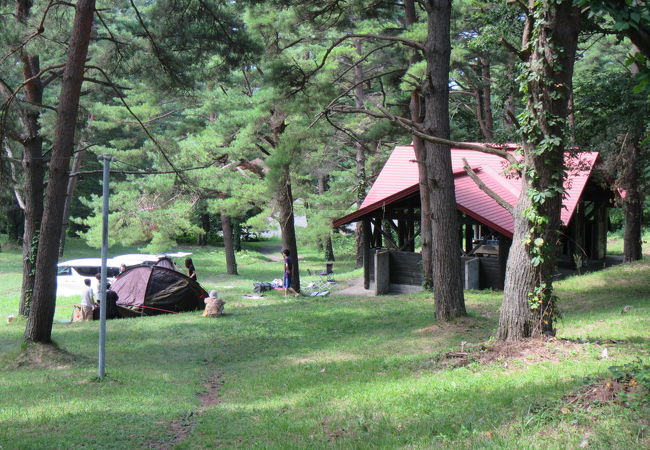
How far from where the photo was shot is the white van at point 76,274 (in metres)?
26.1

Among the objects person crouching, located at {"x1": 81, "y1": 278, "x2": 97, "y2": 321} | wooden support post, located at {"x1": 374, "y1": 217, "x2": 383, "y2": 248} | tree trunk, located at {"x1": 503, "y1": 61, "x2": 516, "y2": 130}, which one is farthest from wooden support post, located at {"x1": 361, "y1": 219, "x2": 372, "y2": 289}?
person crouching, located at {"x1": 81, "y1": 278, "x2": 97, "y2": 321}

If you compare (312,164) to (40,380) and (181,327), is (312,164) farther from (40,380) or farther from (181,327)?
(40,380)

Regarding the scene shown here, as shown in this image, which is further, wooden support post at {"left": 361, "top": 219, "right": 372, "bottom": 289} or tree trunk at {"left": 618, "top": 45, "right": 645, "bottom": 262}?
wooden support post at {"left": 361, "top": 219, "right": 372, "bottom": 289}

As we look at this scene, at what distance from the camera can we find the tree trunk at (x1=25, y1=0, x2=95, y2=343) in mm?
10891

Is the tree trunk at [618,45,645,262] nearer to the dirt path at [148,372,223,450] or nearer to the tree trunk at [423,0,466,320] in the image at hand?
the tree trunk at [423,0,466,320]

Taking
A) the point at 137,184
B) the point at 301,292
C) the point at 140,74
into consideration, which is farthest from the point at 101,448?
the point at 137,184

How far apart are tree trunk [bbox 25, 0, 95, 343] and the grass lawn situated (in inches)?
23.7

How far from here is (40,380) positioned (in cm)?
955

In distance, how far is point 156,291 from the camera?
19.3 meters

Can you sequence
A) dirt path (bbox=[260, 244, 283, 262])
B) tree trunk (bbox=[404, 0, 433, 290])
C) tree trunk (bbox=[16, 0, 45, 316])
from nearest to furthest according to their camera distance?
tree trunk (bbox=[16, 0, 45, 316]) → tree trunk (bbox=[404, 0, 433, 290]) → dirt path (bbox=[260, 244, 283, 262])

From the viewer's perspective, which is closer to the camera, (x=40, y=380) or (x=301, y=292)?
(x=40, y=380)

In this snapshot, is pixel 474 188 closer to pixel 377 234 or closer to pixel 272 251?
pixel 377 234

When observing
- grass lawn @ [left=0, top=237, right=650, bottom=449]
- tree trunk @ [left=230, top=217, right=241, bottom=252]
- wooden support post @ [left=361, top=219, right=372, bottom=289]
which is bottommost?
grass lawn @ [left=0, top=237, right=650, bottom=449]

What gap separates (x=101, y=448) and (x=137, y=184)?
82.0 ft
